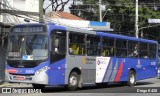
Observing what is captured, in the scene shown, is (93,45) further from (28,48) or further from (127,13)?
(127,13)

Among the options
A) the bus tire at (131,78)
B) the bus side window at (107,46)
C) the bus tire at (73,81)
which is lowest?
the bus tire at (131,78)

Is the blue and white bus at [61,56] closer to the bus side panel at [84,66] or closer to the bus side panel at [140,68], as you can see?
the bus side panel at [84,66]

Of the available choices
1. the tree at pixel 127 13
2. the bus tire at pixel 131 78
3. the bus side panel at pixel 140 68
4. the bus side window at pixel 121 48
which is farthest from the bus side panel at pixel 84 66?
the tree at pixel 127 13

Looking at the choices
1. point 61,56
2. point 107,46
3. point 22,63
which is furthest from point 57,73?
point 107,46

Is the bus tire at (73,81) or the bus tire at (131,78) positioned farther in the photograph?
the bus tire at (131,78)

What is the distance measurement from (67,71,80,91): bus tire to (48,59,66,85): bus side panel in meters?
0.58

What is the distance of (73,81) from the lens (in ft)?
63.5

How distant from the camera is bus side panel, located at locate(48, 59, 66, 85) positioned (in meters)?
18.0

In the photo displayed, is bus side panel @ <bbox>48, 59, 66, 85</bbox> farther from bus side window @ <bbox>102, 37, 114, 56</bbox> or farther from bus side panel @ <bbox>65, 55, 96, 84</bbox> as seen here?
bus side window @ <bbox>102, 37, 114, 56</bbox>

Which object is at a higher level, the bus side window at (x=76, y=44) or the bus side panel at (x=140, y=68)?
the bus side window at (x=76, y=44)

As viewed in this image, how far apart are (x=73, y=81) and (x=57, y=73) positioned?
1298 millimetres

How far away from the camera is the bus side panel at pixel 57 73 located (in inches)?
707

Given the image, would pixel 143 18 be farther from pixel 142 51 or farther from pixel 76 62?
pixel 76 62

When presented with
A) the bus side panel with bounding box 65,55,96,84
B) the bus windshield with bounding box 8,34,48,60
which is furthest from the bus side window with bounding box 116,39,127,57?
the bus windshield with bounding box 8,34,48,60
